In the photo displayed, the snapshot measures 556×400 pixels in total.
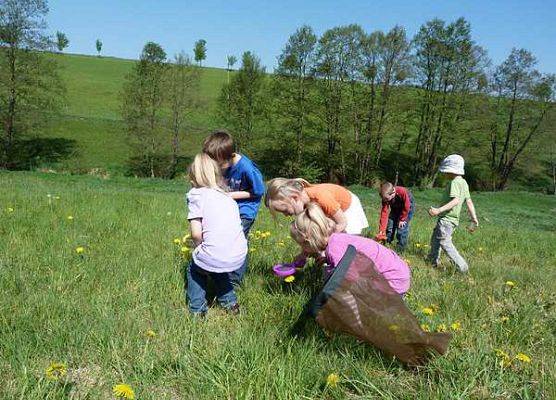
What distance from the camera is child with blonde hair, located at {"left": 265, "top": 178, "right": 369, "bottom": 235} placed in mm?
3875

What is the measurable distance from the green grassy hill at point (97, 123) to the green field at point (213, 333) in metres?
24.3

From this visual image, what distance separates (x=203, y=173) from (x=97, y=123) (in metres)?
38.1

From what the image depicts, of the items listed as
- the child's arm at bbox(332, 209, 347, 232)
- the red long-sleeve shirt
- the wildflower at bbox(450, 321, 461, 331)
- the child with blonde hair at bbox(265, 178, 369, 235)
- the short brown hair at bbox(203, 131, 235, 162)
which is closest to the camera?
the wildflower at bbox(450, 321, 461, 331)

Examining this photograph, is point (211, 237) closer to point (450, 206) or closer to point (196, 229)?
point (196, 229)

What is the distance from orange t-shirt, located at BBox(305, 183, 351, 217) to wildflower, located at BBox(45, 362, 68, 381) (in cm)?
247

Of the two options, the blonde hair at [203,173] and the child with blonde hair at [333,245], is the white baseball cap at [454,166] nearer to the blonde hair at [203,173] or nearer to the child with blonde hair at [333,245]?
the child with blonde hair at [333,245]

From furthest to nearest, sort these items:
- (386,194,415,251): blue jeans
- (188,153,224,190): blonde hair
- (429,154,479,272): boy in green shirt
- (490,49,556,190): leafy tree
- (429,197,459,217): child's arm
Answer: (490,49,556,190): leafy tree < (386,194,415,251): blue jeans < (429,154,479,272): boy in green shirt < (429,197,459,217): child's arm < (188,153,224,190): blonde hair

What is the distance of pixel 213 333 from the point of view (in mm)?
3234

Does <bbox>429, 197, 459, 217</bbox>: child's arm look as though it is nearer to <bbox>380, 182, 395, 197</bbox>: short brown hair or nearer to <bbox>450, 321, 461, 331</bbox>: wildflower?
<bbox>380, 182, 395, 197</bbox>: short brown hair

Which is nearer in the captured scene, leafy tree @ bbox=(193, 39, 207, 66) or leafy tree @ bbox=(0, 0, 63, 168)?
leafy tree @ bbox=(0, 0, 63, 168)

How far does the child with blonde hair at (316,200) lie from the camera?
3875 millimetres

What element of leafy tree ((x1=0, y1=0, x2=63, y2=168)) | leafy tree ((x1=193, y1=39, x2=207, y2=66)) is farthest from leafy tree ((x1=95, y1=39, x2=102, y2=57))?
leafy tree ((x1=0, y1=0, x2=63, y2=168))

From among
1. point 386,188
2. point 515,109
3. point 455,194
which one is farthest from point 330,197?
point 515,109

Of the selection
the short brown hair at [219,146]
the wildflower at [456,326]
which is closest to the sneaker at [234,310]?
the short brown hair at [219,146]
